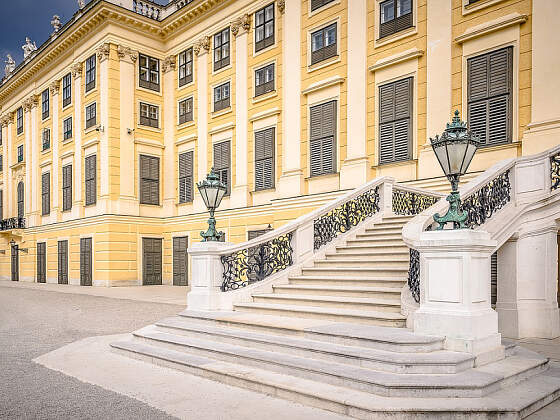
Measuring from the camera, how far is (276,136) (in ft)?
59.7

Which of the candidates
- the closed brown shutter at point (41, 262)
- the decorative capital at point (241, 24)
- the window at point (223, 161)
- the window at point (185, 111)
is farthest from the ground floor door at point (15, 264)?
the decorative capital at point (241, 24)

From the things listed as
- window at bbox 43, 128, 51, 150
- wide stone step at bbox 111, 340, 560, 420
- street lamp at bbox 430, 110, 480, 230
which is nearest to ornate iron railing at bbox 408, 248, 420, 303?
street lamp at bbox 430, 110, 480, 230

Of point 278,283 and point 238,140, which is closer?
point 278,283

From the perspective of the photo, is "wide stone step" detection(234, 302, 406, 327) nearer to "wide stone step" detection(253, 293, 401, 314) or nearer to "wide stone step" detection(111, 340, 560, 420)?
"wide stone step" detection(253, 293, 401, 314)

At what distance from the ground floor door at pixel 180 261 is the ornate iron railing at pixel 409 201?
40.5 ft

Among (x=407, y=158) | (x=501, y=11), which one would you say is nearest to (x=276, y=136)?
(x=407, y=158)

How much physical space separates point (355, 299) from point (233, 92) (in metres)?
14.3

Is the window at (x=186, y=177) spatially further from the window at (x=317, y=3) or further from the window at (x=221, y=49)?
the window at (x=317, y=3)

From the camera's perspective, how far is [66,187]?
1031 inches

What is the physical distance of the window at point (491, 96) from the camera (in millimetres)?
12062

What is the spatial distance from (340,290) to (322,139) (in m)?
8.73

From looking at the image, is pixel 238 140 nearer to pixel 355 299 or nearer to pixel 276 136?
pixel 276 136

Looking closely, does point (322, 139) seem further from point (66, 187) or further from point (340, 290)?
point (66, 187)

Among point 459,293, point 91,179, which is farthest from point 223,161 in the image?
point 459,293
